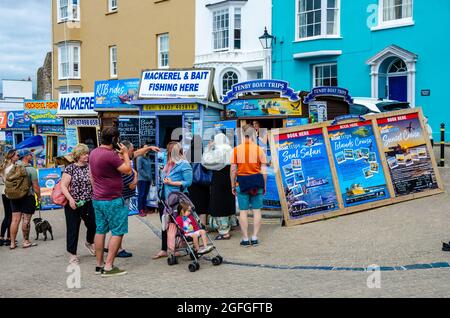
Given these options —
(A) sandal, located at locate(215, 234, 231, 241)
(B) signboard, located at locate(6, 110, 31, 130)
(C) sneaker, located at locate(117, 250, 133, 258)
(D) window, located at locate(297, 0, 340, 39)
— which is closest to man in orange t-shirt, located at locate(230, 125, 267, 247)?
(A) sandal, located at locate(215, 234, 231, 241)

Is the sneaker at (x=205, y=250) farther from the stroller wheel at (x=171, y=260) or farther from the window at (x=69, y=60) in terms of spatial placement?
the window at (x=69, y=60)

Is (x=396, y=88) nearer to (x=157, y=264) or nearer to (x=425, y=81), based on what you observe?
(x=425, y=81)

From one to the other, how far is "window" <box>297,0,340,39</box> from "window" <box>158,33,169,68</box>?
8.49m

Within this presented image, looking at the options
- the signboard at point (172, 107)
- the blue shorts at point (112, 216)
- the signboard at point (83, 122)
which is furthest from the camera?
the signboard at point (83, 122)

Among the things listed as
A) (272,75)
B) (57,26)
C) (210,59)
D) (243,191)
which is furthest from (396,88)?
(57,26)

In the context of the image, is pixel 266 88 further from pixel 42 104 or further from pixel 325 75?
pixel 325 75

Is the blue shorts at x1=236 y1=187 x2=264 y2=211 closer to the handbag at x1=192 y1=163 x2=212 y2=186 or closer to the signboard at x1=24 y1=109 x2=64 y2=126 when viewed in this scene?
the handbag at x1=192 y1=163 x2=212 y2=186

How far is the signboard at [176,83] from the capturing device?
1267cm

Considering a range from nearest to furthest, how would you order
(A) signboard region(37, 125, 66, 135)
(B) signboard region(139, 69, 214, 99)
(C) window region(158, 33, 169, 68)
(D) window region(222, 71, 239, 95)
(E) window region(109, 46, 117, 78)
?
(B) signboard region(139, 69, 214, 99) → (A) signboard region(37, 125, 66, 135) → (D) window region(222, 71, 239, 95) → (C) window region(158, 33, 169, 68) → (E) window region(109, 46, 117, 78)

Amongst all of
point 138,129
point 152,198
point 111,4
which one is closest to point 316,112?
point 152,198

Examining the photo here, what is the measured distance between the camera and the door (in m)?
20.1

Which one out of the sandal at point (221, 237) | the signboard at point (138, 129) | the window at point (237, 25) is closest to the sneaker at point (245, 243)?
the sandal at point (221, 237)

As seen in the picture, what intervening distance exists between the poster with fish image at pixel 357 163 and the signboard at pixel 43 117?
1142 centimetres

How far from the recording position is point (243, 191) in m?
8.87
